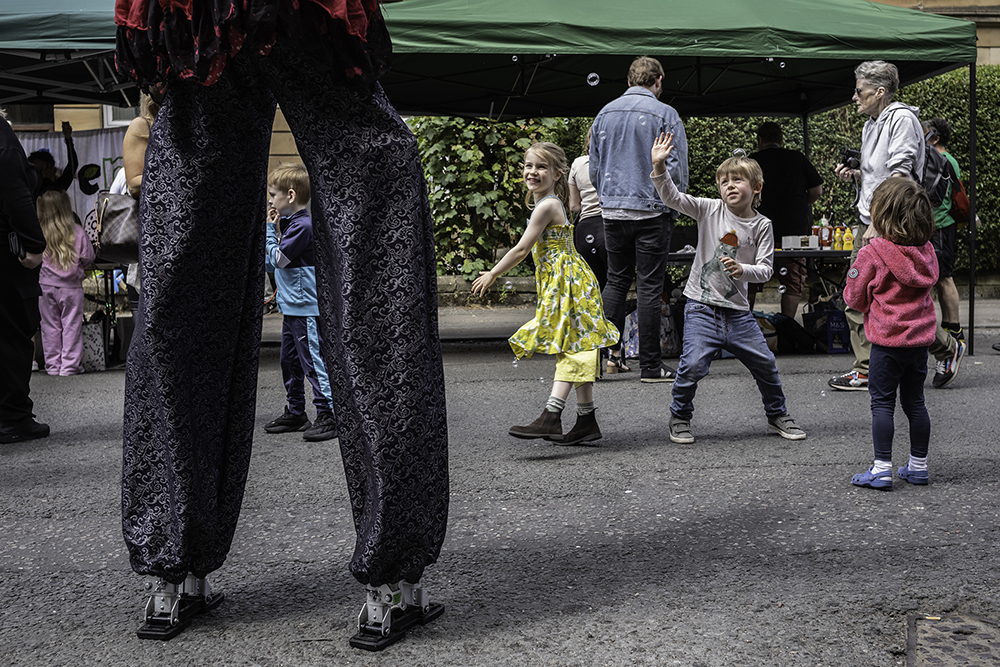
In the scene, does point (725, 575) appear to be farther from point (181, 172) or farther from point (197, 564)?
point (181, 172)

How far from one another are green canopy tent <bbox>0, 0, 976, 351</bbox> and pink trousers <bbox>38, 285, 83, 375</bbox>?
6.35 feet

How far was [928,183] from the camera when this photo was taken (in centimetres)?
649

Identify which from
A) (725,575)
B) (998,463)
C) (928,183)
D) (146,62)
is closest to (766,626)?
(725,575)

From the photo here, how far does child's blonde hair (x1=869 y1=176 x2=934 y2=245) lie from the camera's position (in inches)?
150

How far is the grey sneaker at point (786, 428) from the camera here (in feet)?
15.6

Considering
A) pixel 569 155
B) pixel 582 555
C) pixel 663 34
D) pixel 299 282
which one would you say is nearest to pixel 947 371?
pixel 663 34

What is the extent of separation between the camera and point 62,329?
8.05m

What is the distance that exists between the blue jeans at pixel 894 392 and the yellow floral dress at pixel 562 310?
1285 millimetres

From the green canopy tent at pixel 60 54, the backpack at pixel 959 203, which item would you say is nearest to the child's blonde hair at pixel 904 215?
the backpack at pixel 959 203

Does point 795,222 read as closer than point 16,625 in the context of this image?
No

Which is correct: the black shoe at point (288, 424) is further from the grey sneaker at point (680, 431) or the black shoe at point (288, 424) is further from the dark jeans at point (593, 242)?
the dark jeans at point (593, 242)

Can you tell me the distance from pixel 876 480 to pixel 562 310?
165cm

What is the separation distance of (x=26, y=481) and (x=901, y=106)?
5.07 m

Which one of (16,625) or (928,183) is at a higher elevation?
(928,183)
